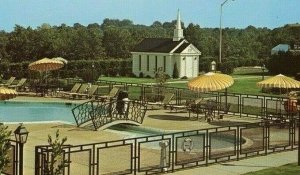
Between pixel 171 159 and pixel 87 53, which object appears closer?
pixel 171 159

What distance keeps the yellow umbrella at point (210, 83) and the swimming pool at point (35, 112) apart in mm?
6736

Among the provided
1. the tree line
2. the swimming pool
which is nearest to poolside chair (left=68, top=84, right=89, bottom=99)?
the swimming pool

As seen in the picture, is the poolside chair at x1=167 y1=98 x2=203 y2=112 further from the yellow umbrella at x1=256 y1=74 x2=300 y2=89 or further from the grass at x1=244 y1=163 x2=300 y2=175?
the grass at x1=244 y1=163 x2=300 y2=175

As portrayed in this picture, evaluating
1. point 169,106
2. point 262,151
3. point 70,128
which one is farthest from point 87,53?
point 262,151

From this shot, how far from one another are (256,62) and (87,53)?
90.7 ft

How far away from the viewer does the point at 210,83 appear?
24078mm

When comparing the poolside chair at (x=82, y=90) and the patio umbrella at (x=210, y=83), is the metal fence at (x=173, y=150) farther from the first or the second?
the poolside chair at (x=82, y=90)

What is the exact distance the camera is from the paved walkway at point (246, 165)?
1519cm

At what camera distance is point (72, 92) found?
35.2m

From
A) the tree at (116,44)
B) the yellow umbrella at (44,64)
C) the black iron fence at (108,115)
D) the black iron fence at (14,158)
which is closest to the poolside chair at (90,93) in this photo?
the yellow umbrella at (44,64)

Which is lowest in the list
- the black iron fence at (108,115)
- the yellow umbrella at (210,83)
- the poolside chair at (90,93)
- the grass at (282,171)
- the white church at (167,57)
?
the grass at (282,171)

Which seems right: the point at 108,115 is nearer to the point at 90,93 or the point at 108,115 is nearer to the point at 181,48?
the point at 90,93

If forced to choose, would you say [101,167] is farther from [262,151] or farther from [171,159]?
[262,151]

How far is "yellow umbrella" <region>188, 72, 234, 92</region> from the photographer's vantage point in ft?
78.3
